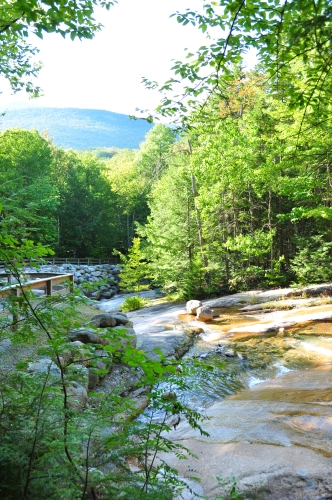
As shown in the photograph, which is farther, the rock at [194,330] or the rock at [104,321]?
the rock at [194,330]

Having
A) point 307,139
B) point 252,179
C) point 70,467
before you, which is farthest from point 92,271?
point 70,467

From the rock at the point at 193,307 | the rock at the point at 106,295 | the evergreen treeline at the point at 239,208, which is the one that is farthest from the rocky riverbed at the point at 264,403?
the rock at the point at 106,295

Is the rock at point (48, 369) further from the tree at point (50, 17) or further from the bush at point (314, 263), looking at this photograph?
the bush at point (314, 263)

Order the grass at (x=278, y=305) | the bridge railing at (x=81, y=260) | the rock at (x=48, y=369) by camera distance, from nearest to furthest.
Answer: the rock at (x=48, y=369)
the grass at (x=278, y=305)
the bridge railing at (x=81, y=260)

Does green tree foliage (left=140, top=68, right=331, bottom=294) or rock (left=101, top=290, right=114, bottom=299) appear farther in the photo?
rock (left=101, top=290, right=114, bottom=299)

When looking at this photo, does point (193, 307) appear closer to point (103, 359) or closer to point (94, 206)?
point (103, 359)

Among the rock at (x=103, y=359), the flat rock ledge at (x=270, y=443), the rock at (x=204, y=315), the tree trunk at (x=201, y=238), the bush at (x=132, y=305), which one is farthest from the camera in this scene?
the tree trunk at (x=201, y=238)

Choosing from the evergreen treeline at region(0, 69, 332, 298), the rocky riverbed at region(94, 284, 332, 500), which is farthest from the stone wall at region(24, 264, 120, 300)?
the rocky riverbed at region(94, 284, 332, 500)

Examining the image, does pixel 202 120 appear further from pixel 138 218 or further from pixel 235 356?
pixel 138 218

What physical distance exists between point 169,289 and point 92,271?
32.7 ft

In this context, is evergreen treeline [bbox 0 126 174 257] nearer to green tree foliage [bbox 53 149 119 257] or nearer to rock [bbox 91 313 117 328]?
green tree foliage [bbox 53 149 119 257]

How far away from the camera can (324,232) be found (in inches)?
741

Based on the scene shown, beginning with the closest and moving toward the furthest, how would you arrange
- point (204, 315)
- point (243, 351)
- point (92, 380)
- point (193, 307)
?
point (92, 380)
point (243, 351)
point (204, 315)
point (193, 307)

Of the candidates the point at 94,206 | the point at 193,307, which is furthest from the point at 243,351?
the point at 94,206
